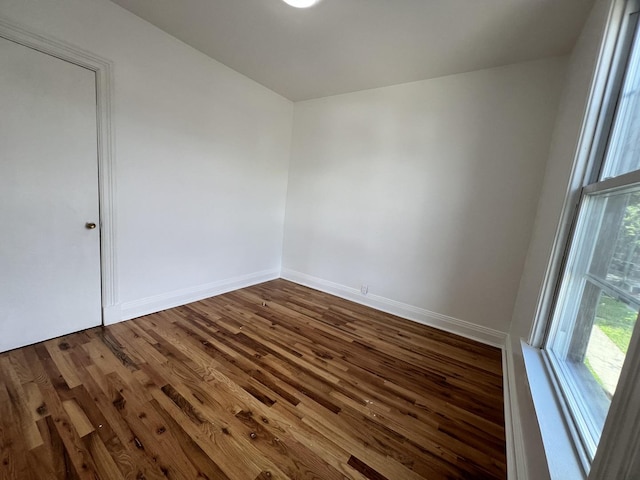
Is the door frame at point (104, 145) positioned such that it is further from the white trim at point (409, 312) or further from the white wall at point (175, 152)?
the white trim at point (409, 312)

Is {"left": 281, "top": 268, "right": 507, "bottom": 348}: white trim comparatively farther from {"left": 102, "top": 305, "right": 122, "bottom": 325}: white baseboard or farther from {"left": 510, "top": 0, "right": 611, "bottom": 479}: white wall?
{"left": 102, "top": 305, "right": 122, "bottom": 325}: white baseboard

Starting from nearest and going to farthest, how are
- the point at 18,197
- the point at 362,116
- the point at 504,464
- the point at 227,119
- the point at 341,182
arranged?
the point at 504,464 → the point at 18,197 → the point at 227,119 → the point at 362,116 → the point at 341,182

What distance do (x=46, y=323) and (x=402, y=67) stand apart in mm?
3843

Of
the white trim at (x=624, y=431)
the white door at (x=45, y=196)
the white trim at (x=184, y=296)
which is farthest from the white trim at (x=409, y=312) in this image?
the white door at (x=45, y=196)

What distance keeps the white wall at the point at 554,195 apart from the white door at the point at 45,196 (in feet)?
10.3

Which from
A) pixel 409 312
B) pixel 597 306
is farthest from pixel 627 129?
pixel 409 312

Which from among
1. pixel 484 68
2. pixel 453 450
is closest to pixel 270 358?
pixel 453 450

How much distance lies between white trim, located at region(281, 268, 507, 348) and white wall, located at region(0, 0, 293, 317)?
0.99m

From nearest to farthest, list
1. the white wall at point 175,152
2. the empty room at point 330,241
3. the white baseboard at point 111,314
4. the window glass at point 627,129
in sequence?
the window glass at point 627,129, the empty room at point 330,241, the white wall at point 175,152, the white baseboard at point 111,314

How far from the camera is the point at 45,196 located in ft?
6.06

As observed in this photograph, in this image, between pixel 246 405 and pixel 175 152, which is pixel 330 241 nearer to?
pixel 175 152

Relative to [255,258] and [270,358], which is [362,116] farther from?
[270,358]

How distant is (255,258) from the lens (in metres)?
3.61

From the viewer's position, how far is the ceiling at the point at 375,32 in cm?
171
